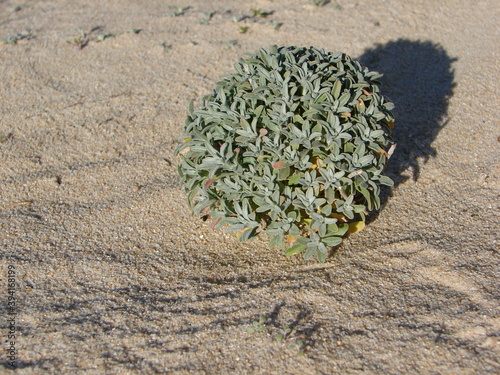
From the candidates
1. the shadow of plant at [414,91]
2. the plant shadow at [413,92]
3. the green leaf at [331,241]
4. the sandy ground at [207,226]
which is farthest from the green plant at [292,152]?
the shadow of plant at [414,91]

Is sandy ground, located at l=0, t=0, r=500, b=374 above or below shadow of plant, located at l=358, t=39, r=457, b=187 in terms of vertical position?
below

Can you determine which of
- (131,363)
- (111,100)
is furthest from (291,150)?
(111,100)

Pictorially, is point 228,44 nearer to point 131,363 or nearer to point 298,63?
point 298,63

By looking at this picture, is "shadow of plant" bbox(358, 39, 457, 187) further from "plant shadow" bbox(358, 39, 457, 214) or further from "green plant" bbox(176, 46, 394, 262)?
"green plant" bbox(176, 46, 394, 262)

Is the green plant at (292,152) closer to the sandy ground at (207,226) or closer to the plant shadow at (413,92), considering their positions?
the sandy ground at (207,226)

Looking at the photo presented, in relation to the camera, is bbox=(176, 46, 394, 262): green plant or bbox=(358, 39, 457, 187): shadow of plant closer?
bbox=(176, 46, 394, 262): green plant

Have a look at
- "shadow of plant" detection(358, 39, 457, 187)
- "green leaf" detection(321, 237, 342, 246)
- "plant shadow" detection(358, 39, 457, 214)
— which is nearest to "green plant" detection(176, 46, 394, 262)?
"green leaf" detection(321, 237, 342, 246)
